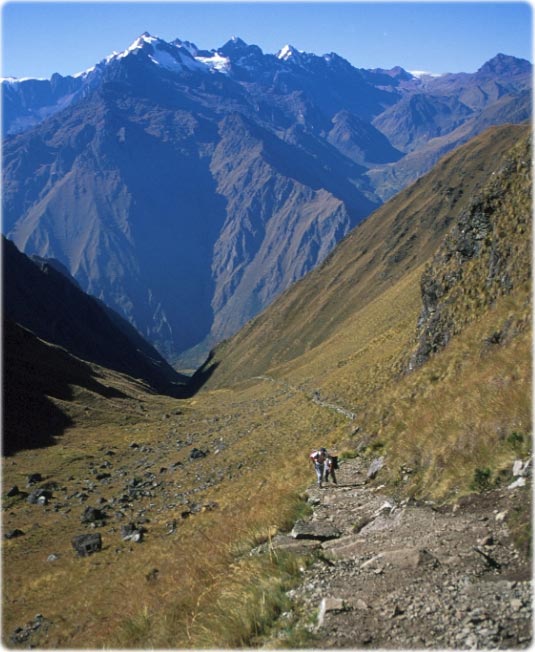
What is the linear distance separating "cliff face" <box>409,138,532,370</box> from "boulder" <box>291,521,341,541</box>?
1669cm

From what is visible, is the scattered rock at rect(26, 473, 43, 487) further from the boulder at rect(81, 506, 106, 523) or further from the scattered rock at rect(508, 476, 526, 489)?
the scattered rock at rect(508, 476, 526, 489)

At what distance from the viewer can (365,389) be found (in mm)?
47625

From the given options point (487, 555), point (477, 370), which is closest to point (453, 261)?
point (477, 370)

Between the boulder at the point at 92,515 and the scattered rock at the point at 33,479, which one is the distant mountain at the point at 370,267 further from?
the boulder at the point at 92,515

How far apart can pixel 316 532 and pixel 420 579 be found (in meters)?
3.64

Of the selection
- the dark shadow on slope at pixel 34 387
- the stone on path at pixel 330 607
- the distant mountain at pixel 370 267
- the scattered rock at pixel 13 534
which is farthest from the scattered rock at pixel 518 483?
the distant mountain at pixel 370 267

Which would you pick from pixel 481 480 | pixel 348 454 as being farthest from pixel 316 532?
pixel 348 454

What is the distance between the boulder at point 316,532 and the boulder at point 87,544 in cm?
1850

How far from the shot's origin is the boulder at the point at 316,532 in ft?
37.2

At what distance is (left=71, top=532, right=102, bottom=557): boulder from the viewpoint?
26594 millimetres

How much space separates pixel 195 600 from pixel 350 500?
5467mm

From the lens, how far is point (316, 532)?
1149cm

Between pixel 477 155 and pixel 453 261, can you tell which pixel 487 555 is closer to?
pixel 453 261

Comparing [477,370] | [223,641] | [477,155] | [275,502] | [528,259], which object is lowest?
[275,502]
